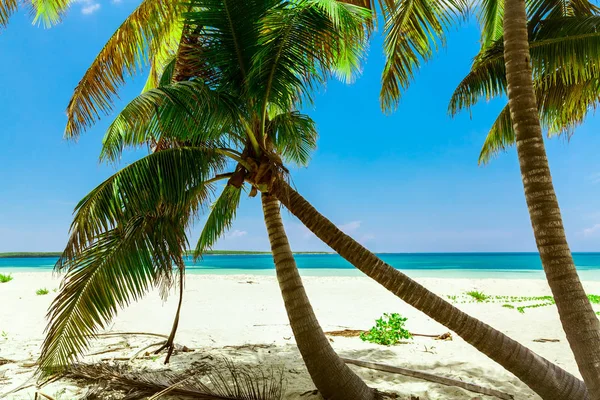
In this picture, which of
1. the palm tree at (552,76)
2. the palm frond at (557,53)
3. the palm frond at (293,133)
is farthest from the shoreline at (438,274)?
the palm frond at (557,53)

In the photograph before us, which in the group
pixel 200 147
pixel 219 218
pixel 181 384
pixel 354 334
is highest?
pixel 200 147

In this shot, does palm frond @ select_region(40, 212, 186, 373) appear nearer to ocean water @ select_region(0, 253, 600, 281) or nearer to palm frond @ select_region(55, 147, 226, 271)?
palm frond @ select_region(55, 147, 226, 271)

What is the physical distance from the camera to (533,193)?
10.7ft

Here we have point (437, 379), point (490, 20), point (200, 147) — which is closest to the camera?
point (200, 147)

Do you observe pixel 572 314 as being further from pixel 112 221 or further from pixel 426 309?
pixel 112 221

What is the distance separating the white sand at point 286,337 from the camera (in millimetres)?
4824

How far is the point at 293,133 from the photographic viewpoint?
17.1 feet

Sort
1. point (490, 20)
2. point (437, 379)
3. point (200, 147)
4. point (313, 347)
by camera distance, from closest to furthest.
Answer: point (200, 147) → point (313, 347) → point (437, 379) → point (490, 20)

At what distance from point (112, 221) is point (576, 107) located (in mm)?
6324

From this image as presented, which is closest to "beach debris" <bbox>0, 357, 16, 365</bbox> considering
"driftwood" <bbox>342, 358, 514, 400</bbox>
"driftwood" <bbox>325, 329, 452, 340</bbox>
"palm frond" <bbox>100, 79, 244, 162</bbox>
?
"palm frond" <bbox>100, 79, 244, 162</bbox>

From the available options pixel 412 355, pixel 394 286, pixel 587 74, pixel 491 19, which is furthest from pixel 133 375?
pixel 491 19

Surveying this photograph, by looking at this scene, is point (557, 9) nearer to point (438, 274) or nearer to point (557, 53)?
point (557, 53)

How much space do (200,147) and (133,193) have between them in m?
0.76


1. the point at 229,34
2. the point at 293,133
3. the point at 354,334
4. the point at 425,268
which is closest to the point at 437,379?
the point at 354,334
